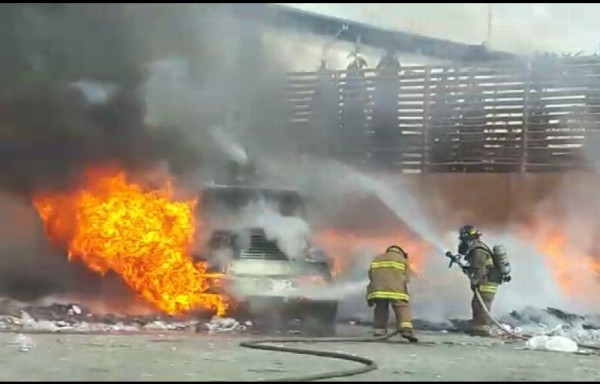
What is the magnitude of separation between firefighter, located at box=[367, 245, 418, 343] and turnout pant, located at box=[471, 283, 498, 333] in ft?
4.39

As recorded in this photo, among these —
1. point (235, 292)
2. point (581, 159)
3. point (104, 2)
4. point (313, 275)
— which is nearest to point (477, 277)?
point (313, 275)

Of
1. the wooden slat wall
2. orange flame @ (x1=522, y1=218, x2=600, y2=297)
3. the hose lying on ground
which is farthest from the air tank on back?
the wooden slat wall

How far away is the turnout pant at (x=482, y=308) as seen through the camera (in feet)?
39.9

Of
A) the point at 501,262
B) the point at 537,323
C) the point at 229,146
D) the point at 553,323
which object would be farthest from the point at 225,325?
the point at 553,323

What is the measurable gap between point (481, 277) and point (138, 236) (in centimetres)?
412

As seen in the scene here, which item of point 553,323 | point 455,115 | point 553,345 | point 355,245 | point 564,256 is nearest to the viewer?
point 553,345

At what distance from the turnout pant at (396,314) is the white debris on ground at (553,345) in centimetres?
127

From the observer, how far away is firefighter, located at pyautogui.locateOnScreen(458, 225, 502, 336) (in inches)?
477

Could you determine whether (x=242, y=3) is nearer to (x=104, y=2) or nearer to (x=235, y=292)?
(x=104, y=2)

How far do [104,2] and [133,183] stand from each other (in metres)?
2.73

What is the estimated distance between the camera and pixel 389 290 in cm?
1109

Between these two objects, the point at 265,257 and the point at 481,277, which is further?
the point at 481,277

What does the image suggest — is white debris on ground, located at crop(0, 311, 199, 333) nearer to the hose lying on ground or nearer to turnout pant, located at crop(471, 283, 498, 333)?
the hose lying on ground

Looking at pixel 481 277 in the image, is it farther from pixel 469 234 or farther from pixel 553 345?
pixel 553 345
